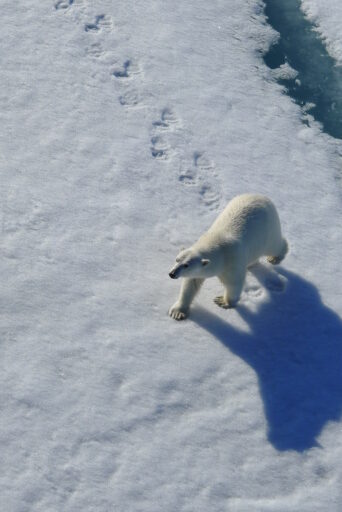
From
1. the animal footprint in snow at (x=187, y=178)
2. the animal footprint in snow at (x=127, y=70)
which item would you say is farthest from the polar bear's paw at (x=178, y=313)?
the animal footprint in snow at (x=127, y=70)

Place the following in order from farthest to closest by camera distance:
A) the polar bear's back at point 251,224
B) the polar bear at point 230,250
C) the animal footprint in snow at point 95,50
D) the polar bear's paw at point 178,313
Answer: the animal footprint in snow at point 95,50 → the polar bear's paw at point 178,313 → the polar bear's back at point 251,224 → the polar bear at point 230,250

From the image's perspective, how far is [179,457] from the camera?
18.4ft

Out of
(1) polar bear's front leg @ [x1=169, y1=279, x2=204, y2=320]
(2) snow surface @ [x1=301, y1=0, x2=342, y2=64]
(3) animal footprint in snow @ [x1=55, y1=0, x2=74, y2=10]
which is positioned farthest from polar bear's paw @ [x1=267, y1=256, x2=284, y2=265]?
(3) animal footprint in snow @ [x1=55, y1=0, x2=74, y2=10]

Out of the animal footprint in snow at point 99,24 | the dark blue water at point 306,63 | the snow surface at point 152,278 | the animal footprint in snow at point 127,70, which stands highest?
the dark blue water at point 306,63

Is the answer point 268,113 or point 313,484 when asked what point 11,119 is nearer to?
point 268,113

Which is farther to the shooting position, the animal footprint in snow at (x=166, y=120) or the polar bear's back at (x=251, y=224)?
the animal footprint in snow at (x=166, y=120)

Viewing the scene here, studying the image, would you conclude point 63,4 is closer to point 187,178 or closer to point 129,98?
point 129,98

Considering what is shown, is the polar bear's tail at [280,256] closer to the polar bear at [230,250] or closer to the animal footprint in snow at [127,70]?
the polar bear at [230,250]

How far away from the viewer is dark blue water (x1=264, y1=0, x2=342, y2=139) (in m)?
9.12

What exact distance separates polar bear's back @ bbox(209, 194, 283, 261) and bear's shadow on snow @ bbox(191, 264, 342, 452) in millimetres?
480

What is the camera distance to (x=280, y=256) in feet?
23.1

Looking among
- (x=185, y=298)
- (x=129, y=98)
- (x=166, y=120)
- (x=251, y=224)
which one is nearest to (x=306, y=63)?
(x=166, y=120)

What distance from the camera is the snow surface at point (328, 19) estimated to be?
9.86 metres

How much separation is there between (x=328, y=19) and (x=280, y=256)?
4586 mm
